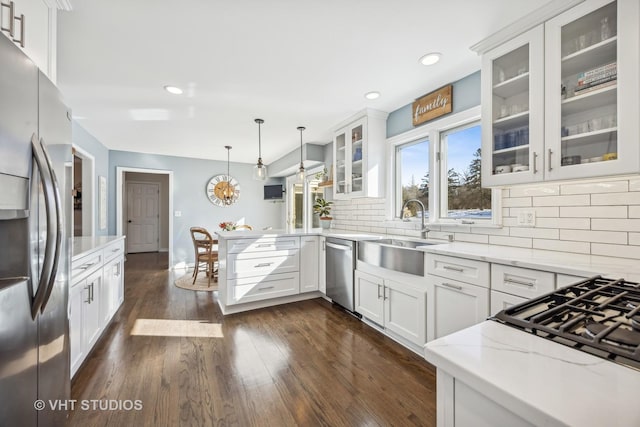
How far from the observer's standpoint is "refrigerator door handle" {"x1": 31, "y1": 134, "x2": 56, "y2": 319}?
95 centimetres

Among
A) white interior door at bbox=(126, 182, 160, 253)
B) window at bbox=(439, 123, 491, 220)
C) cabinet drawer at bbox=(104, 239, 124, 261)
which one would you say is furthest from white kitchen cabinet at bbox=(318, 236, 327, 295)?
white interior door at bbox=(126, 182, 160, 253)

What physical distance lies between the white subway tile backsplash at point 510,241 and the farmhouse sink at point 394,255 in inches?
20.8

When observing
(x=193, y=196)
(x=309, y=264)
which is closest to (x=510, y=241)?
(x=309, y=264)

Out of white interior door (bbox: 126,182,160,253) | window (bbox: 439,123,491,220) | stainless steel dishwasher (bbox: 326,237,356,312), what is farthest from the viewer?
white interior door (bbox: 126,182,160,253)

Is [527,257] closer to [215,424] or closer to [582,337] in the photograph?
[582,337]

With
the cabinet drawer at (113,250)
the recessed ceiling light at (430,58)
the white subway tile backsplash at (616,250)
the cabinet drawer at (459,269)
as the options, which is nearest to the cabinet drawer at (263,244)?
the cabinet drawer at (113,250)

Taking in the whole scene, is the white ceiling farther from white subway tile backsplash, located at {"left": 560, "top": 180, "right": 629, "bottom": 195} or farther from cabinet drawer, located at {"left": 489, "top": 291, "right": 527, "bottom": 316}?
cabinet drawer, located at {"left": 489, "top": 291, "right": 527, "bottom": 316}

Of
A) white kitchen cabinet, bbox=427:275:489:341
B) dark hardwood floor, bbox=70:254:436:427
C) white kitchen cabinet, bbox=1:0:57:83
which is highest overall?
white kitchen cabinet, bbox=1:0:57:83

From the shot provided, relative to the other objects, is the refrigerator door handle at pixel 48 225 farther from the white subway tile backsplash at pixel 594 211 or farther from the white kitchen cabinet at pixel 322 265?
the white subway tile backsplash at pixel 594 211

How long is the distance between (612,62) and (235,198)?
6.03 meters

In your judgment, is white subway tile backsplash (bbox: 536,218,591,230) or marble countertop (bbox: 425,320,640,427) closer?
marble countertop (bbox: 425,320,640,427)

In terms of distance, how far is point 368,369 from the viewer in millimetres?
1930

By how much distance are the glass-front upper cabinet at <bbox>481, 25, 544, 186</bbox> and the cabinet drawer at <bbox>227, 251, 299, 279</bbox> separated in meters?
2.19

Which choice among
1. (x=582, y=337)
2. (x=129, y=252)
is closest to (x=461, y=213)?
(x=582, y=337)
